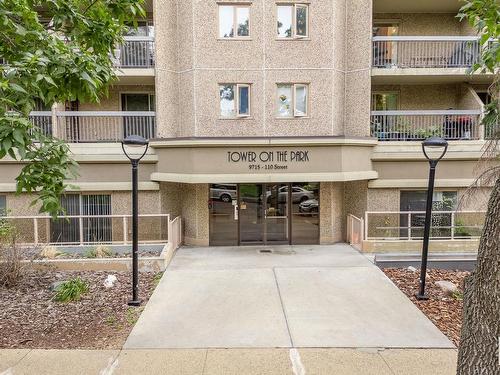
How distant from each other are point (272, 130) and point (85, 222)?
24.5ft

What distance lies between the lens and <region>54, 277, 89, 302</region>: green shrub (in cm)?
790

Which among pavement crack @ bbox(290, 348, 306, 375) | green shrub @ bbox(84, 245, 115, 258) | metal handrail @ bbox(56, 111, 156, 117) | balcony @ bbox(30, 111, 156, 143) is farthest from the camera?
balcony @ bbox(30, 111, 156, 143)

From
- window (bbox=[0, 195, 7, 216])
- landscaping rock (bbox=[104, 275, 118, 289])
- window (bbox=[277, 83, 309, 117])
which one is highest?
window (bbox=[277, 83, 309, 117])

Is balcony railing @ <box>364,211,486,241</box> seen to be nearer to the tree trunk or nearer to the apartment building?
the apartment building

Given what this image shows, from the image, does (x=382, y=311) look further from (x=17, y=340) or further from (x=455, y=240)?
(x=17, y=340)

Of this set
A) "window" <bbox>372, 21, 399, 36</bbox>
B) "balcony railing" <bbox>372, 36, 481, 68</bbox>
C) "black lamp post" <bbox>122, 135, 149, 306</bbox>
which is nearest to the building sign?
"black lamp post" <bbox>122, 135, 149, 306</bbox>

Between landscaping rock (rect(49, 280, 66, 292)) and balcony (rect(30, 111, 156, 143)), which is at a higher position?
balcony (rect(30, 111, 156, 143))

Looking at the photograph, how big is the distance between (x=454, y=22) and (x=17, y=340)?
17331 millimetres

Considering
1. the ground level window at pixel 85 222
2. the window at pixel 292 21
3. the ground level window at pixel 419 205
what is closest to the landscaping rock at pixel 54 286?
the ground level window at pixel 85 222

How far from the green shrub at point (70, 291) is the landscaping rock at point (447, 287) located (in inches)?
337

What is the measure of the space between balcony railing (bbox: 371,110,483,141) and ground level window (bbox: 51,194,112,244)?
10.4 m

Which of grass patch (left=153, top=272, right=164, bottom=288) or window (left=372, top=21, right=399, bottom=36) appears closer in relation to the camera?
grass patch (left=153, top=272, right=164, bottom=288)

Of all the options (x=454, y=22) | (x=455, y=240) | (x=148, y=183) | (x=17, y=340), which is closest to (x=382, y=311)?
(x=455, y=240)

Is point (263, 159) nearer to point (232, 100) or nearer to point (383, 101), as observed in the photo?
point (232, 100)
